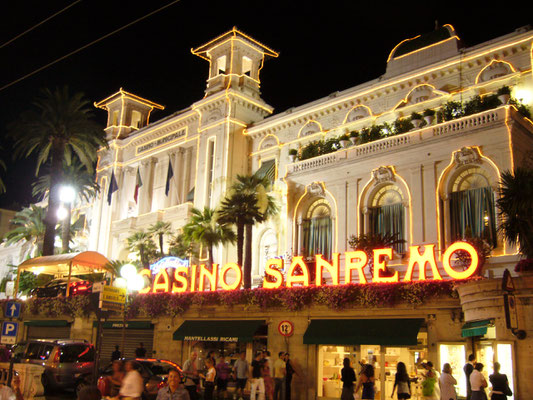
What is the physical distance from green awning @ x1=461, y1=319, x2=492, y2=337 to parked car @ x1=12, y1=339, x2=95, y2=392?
1324 cm

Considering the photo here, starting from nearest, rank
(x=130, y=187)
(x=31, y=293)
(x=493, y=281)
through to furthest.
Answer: (x=493, y=281), (x=31, y=293), (x=130, y=187)

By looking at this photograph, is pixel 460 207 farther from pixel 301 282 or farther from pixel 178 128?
pixel 178 128

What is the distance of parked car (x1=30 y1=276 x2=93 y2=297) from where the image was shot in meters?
34.3

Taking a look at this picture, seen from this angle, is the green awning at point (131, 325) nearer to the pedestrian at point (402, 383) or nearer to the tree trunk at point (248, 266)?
the tree trunk at point (248, 266)

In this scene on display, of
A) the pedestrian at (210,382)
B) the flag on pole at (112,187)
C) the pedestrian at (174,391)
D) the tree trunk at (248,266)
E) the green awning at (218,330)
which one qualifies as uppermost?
the flag on pole at (112,187)

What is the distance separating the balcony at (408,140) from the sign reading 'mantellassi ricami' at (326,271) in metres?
5.42

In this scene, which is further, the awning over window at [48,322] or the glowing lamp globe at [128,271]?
the awning over window at [48,322]

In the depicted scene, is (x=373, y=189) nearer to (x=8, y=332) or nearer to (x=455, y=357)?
(x=455, y=357)

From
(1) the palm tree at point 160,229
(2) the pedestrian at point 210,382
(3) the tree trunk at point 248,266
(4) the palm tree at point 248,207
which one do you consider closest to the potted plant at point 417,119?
(4) the palm tree at point 248,207

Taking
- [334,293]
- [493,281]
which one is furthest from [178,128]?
[493,281]

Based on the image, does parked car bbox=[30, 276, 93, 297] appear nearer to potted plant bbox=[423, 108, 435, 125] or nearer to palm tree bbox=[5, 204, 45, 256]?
palm tree bbox=[5, 204, 45, 256]

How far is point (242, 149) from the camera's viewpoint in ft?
140

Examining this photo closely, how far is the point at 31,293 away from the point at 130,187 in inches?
585

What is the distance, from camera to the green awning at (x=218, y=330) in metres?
25.1
